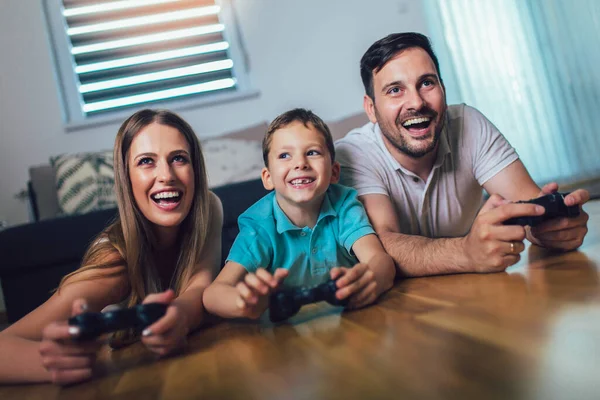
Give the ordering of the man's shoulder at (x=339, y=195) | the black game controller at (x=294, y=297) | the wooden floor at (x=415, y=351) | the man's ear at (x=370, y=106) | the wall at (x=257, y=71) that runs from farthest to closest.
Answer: the wall at (x=257, y=71)
the man's ear at (x=370, y=106)
the man's shoulder at (x=339, y=195)
the black game controller at (x=294, y=297)
the wooden floor at (x=415, y=351)

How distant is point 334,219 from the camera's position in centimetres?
119

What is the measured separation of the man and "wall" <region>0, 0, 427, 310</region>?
2.37 m

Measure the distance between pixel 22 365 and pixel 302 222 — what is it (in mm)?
607

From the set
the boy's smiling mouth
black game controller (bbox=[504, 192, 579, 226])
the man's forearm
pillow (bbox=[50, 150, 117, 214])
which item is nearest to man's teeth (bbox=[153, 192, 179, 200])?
the boy's smiling mouth

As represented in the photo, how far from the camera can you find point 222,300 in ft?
3.02

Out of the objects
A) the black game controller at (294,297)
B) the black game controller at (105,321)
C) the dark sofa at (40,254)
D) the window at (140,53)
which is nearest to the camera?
the black game controller at (105,321)

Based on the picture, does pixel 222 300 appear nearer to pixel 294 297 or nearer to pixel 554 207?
pixel 294 297

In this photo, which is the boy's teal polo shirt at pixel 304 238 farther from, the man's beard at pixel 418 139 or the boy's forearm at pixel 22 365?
the boy's forearm at pixel 22 365

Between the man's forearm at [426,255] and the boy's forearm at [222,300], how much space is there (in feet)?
1.20

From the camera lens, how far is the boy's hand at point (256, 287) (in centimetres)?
80

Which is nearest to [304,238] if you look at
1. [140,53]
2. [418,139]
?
[418,139]

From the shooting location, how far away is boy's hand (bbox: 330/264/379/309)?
0.86 metres

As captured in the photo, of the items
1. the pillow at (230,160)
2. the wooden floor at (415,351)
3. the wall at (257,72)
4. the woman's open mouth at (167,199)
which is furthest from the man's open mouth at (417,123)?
the wall at (257,72)

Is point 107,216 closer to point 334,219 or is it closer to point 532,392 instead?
point 334,219
